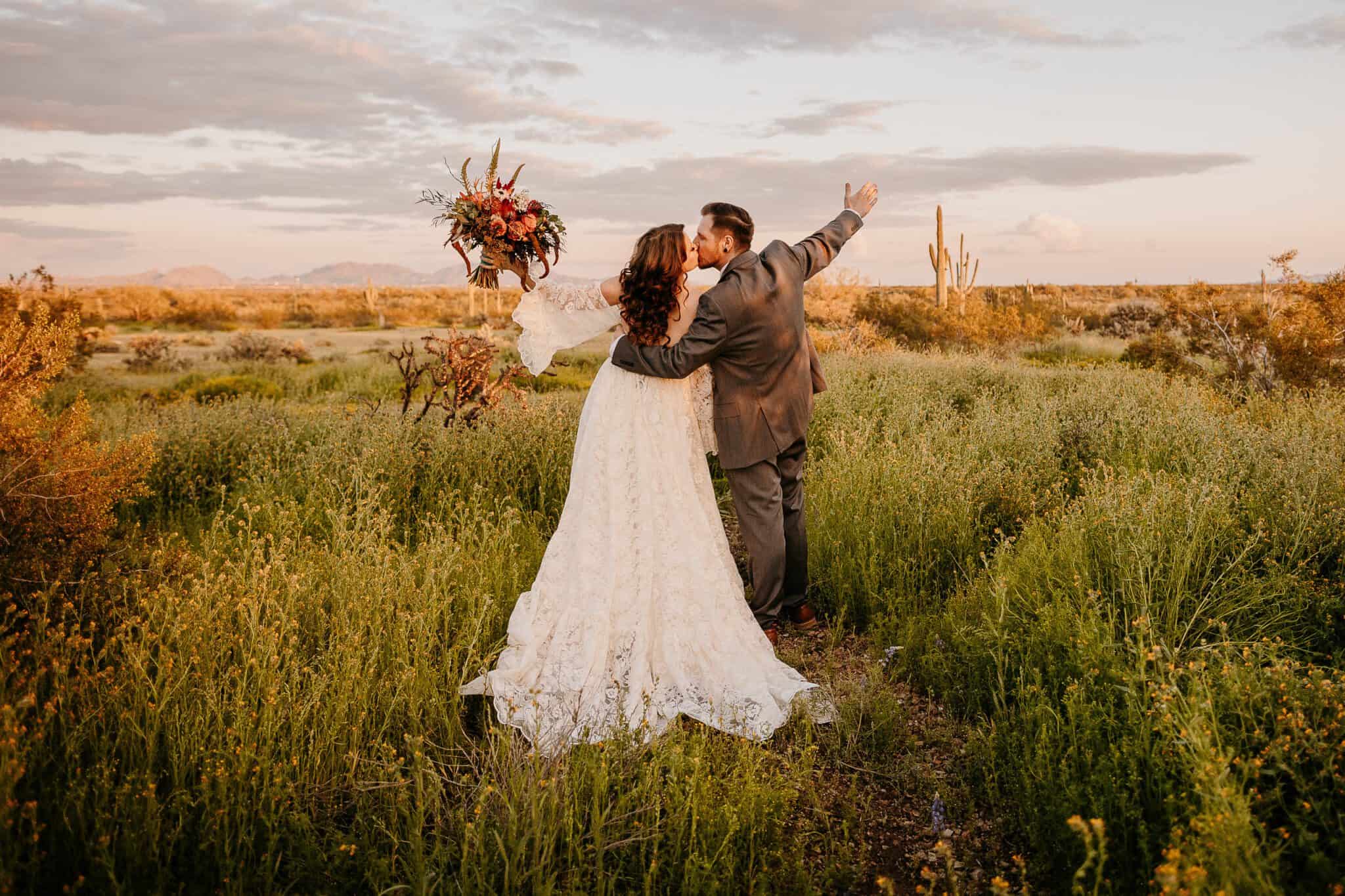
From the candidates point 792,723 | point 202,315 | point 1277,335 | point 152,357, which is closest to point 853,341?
point 1277,335

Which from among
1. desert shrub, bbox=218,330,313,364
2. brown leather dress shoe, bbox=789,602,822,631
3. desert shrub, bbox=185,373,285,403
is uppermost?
desert shrub, bbox=218,330,313,364

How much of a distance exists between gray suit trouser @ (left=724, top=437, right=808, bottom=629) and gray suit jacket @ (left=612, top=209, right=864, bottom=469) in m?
0.16

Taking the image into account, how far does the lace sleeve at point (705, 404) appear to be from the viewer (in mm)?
4543

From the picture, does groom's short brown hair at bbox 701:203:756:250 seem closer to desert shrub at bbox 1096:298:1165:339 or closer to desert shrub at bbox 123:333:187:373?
desert shrub at bbox 123:333:187:373

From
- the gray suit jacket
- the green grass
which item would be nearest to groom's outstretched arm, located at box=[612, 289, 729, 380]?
the gray suit jacket

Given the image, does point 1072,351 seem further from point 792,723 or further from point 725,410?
point 792,723

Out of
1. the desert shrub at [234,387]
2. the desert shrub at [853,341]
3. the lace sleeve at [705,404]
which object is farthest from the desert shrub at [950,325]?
the lace sleeve at [705,404]

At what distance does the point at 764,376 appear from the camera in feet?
14.4

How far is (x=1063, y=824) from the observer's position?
2760 millimetres

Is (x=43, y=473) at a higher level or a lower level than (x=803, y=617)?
higher

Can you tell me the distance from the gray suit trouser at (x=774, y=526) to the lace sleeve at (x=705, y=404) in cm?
22

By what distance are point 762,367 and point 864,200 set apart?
140 cm

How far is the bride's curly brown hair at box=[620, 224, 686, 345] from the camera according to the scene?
13.0 ft

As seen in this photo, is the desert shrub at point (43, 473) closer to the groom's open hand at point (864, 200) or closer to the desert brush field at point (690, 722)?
the desert brush field at point (690, 722)
